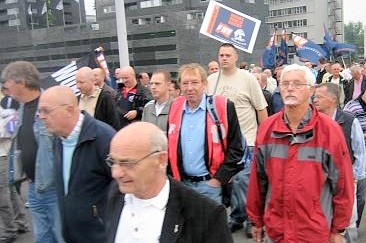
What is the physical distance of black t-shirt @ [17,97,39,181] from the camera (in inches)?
160

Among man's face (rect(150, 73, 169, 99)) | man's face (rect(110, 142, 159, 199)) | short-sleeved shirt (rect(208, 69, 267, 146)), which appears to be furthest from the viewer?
man's face (rect(150, 73, 169, 99))

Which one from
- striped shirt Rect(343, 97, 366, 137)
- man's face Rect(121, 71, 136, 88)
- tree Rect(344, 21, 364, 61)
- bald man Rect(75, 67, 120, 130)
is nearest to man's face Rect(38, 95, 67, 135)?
bald man Rect(75, 67, 120, 130)

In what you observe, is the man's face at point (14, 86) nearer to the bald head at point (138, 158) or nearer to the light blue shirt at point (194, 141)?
the light blue shirt at point (194, 141)

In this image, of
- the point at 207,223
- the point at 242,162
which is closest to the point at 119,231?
the point at 207,223

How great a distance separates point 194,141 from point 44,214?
1378 mm

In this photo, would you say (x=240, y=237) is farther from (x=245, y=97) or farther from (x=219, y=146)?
(x=219, y=146)

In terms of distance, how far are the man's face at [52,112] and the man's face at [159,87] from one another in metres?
2.19

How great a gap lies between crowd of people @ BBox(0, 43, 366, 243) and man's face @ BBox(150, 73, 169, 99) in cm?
1

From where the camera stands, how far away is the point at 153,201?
87.0 inches

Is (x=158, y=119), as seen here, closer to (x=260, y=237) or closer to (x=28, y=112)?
(x=28, y=112)

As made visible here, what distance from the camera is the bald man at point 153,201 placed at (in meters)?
2.12

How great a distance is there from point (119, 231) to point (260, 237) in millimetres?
1407

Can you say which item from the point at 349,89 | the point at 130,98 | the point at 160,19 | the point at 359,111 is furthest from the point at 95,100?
the point at 160,19

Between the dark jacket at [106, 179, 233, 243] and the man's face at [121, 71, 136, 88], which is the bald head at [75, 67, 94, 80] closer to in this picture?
the man's face at [121, 71, 136, 88]
